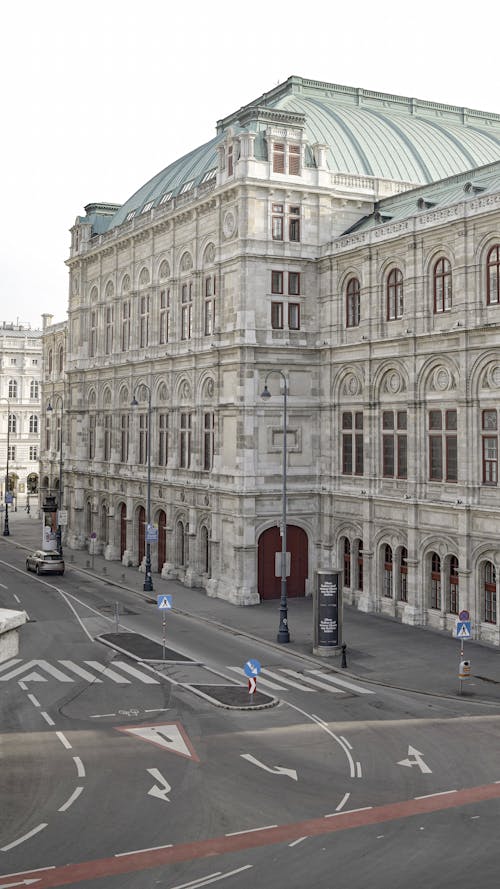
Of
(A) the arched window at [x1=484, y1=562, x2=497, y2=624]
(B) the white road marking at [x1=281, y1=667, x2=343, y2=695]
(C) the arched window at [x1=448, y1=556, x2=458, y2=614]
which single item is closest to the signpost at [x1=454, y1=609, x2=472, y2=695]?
(B) the white road marking at [x1=281, y1=667, x2=343, y2=695]

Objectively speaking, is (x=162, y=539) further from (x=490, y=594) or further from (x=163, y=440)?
(x=490, y=594)

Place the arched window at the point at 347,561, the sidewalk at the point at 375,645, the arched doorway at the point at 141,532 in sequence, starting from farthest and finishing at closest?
the arched doorway at the point at 141,532, the arched window at the point at 347,561, the sidewalk at the point at 375,645

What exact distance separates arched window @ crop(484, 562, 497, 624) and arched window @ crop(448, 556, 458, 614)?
172cm

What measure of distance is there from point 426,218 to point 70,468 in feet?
140

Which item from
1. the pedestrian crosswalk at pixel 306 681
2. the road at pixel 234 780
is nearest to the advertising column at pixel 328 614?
the road at pixel 234 780

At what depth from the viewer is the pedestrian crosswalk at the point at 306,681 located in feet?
106

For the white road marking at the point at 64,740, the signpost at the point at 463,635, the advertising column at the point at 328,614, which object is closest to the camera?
the white road marking at the point at 64,740

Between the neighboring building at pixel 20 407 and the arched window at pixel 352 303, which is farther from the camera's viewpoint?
the neighboring building at pixel 20 407

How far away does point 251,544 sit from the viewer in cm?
4919

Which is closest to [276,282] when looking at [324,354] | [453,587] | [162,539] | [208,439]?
[324,354]

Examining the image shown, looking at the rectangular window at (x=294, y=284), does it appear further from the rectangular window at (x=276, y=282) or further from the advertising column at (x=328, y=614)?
the advertising column at (x=328, y=614)

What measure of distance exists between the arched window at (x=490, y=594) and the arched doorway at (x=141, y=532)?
95.7 ft

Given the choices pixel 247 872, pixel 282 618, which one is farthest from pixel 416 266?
pixel 247 872

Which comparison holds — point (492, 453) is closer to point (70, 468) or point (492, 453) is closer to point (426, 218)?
point (426, 218)
